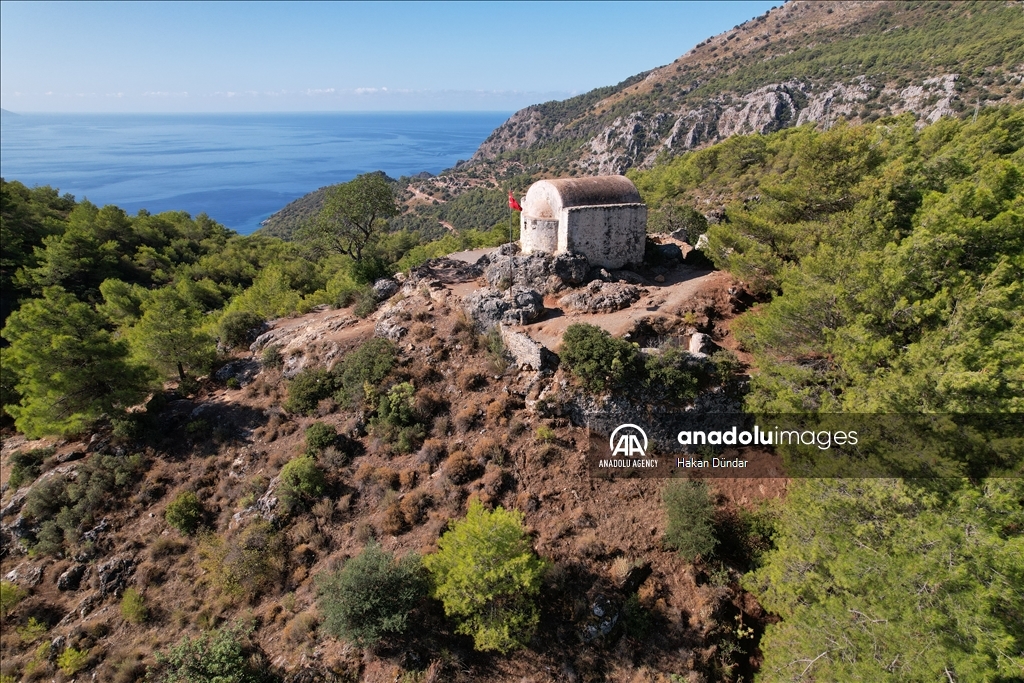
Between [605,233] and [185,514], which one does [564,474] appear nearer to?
[605,233]

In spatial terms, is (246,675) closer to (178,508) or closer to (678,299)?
(178,508)

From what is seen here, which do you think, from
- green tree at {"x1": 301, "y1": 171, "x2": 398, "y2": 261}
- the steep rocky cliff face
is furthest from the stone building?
the steep rocky cliff face

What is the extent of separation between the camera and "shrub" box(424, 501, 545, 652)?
13.8 meters

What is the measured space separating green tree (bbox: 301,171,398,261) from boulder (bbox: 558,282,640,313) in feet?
75.9

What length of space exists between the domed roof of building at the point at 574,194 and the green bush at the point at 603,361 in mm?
10407

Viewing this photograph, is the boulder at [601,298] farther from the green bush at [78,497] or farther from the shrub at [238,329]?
the green bush at [78,497]

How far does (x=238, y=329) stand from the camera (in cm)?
3291

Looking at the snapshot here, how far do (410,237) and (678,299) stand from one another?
109 ft

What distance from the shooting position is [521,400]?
834 inches

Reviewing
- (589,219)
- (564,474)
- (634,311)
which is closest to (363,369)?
(564,474)

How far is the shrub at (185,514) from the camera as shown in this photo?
19969 mm

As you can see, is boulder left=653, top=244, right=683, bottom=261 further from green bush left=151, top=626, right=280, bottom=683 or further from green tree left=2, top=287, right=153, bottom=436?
green tree left=2, top=287, right=153, bottom=436

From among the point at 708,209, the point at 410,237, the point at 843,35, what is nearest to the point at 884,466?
the point at 708,209

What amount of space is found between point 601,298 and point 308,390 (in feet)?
54.6
